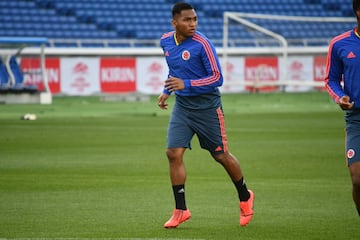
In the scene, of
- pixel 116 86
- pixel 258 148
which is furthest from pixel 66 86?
pixel 258 148

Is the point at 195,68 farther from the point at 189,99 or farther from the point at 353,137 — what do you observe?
the point at 353,137

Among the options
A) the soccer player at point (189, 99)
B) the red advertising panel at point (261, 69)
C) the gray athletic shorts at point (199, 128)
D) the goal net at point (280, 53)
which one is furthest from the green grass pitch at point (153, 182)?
the red advertising panel at point (261, 69)

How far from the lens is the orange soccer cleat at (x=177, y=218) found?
30.6ft

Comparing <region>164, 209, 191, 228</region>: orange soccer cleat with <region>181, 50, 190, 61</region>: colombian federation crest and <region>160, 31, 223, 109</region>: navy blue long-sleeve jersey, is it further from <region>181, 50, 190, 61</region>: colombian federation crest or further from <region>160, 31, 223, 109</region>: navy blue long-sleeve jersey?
<region>181, 50, 190, 61</region>: colombian federation crest

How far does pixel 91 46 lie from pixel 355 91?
40495 mm

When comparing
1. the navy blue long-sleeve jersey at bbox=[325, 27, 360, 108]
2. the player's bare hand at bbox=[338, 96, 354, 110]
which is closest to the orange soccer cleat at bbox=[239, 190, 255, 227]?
the navy blue long-sleeve jersey at bbox=[325, 27, 360, 108]

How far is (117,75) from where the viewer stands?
44656 mm

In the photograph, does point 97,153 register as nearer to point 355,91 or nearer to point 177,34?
point 177,34

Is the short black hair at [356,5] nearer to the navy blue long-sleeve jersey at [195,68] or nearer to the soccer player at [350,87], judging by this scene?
the soccer player at [350,87]

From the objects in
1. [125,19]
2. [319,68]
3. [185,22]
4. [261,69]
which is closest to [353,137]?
[185,22]

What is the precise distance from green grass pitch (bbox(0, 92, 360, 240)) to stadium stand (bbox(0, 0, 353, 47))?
20997 millimetres

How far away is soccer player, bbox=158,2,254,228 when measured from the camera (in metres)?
9.38

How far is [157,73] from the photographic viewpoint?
45.3m

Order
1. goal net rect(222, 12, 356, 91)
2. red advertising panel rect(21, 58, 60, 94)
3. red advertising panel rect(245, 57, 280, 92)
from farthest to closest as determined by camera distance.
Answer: red advertising panel rect(245, 57, 280, 92) < goal net rect(222, 12, 356, 91) < red advertising panel rect(21, 58, 60, 94)
